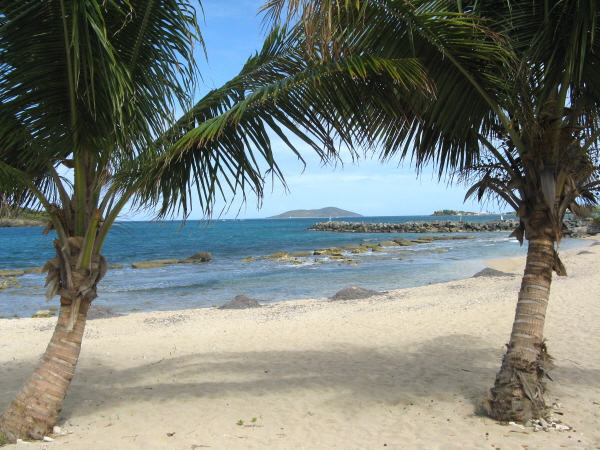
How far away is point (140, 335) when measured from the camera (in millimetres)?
9000

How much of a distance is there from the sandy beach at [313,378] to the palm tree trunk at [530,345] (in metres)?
0.22

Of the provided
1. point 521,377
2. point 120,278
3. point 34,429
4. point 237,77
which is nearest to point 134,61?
point 237,77

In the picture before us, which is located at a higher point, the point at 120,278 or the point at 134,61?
the point at 134,61

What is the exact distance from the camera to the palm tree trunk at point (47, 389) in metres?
3.90

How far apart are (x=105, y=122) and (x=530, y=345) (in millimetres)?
4454

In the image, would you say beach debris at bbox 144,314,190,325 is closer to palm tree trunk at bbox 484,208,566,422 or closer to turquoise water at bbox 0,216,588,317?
turquoise water at bbox 0,216,588,317

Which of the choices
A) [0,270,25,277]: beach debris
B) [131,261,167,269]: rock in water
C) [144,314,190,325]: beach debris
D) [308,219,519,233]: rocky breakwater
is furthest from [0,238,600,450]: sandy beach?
[308,219,519,233]: rocky breakwater

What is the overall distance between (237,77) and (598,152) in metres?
4.09

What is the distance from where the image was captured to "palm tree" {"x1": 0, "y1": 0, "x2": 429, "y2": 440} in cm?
350

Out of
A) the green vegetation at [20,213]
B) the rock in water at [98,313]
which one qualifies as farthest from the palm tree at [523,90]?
the rock in water at [98,313]

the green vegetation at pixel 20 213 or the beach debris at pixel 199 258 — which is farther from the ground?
the green vegetation at pixel 20 213

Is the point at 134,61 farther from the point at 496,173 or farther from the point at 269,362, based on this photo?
the point at 269,362

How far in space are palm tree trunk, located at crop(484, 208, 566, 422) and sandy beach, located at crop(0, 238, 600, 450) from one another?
221 mm

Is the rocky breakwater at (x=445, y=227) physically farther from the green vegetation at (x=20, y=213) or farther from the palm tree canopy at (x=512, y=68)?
the green vegetation at (x=20, y=213)
